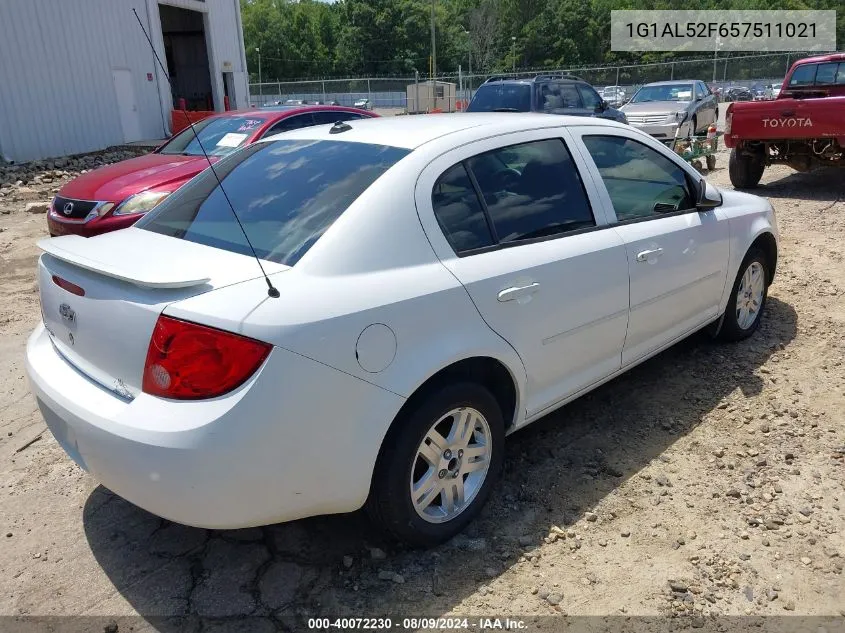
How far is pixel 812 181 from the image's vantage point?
11352 millimetres

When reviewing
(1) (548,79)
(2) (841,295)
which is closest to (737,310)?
(2) (841,295)

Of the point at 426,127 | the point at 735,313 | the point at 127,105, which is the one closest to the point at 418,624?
the point at 426,127

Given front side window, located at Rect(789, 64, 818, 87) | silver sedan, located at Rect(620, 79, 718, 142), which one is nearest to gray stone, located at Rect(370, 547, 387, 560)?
front side window, located at Rect(789, 64, 818, 87)

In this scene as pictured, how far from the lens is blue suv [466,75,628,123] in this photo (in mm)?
12445

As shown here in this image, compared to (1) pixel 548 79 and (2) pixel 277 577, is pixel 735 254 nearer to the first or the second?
(2) pixel 277 577

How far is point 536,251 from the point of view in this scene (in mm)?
3037

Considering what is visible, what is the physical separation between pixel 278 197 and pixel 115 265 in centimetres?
72

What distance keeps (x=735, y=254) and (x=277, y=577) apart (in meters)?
3.40

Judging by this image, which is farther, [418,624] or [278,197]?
[278,197]

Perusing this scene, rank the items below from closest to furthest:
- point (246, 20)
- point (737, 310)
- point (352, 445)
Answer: point (352, 445)
point (737, 310)
point (246, 20)

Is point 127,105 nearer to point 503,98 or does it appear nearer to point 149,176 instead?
point 503,98

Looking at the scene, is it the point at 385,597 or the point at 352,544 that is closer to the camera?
the point at 385,597

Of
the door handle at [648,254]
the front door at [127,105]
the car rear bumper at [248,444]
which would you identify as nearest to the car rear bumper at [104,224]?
the car rear bumper at [248,444]

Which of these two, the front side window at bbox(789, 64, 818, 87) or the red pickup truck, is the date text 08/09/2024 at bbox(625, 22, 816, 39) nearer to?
the front side window at bbox(789, 64, 818, 87)
